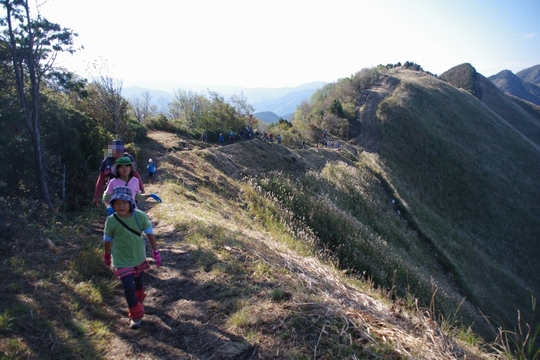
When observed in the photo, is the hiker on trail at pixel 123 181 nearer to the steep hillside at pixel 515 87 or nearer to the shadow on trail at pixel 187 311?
the shadow on trail at pixel 187 311

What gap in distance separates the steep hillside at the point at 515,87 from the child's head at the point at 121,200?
219991 mm

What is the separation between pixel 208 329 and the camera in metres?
3.47

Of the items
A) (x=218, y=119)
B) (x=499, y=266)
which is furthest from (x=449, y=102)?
(x=218, y=119)

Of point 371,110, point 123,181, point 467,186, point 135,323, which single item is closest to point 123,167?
point 123,181

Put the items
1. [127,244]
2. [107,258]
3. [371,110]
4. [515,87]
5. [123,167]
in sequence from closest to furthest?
[127,244]
[107,258]
[123,167]
[371,110]
[515,87]

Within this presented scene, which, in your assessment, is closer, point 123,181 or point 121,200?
point 121,200

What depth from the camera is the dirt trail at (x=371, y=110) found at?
41.5 meters

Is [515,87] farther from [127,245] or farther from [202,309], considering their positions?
[127,245]

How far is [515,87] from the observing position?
174 m

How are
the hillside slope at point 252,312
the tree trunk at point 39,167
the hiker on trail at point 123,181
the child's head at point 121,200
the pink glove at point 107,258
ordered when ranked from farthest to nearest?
1. the tree trunk at point 39,167
2. the hiker on trail at point 123,181
3. the pink glove at point 107,258
4. the child's head at point 121,200
5. the hillside slope at point 252,312

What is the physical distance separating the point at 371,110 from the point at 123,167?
50.2 metres

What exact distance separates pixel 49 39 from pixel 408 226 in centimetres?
2574

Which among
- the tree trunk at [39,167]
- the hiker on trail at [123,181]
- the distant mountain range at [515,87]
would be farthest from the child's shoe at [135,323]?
the distant mountain range at [515,87]

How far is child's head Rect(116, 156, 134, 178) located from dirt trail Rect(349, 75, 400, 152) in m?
38.0
